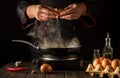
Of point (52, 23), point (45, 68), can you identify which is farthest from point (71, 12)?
point (45, 68)

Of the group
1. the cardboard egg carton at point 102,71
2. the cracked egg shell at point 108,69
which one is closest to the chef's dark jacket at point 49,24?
the cardboard egg carton at point 102,71

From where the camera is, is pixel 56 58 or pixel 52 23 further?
pixel 52 23

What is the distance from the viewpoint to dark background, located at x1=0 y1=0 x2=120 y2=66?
4.22m

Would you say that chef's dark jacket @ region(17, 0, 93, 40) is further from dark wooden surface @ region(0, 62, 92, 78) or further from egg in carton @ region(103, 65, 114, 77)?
egg in carton @ region(103, 65, 114, 77)

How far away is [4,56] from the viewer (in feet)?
14.1

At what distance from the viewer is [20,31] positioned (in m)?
4.24

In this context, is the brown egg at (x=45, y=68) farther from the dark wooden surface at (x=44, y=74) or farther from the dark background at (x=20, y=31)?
the dark background at (x=20, y=31)

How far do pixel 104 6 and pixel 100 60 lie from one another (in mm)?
2297

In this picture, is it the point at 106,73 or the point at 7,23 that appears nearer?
the point at 106,73

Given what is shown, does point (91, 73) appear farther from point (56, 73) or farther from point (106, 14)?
point (106, 14)

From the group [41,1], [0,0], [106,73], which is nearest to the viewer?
[106,73]

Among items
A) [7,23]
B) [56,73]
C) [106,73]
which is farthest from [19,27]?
[106,73]

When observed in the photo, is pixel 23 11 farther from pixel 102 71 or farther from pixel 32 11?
pixel 102 71

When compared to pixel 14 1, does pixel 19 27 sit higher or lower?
lower
